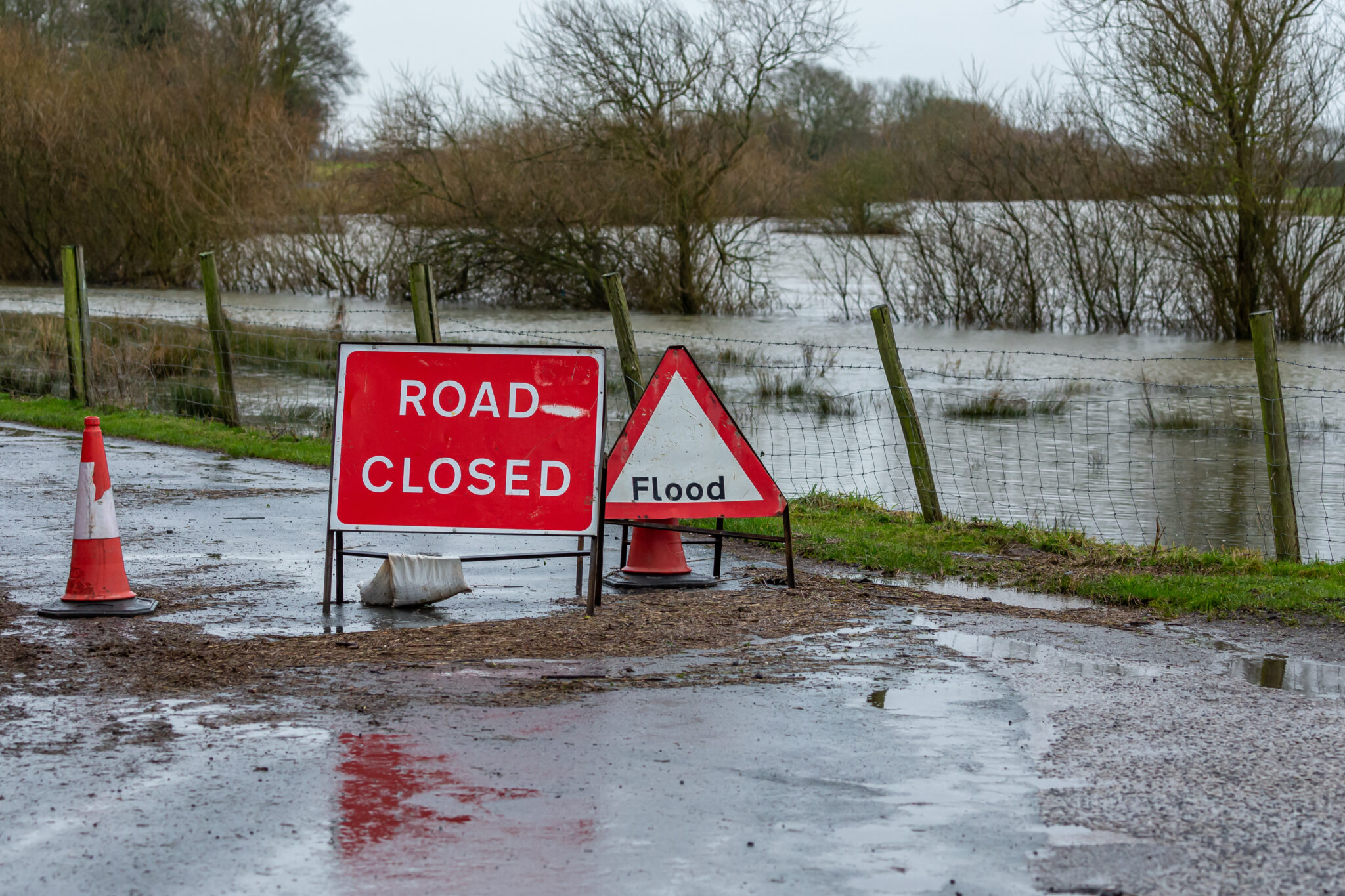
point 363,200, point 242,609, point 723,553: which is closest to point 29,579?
point 242,609

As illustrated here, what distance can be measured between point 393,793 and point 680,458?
333cm

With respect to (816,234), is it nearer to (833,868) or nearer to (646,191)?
(646,191)

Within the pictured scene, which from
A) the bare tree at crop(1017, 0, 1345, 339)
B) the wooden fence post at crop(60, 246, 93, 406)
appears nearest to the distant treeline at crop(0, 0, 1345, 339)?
the bare tree at crop(1017, 0, 1345, 339)

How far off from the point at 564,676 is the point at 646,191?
26.4 meters

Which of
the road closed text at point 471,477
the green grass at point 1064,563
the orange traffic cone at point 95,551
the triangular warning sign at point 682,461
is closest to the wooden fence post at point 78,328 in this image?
the green grass at point 1064,563

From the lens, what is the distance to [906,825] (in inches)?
159

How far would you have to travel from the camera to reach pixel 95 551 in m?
6.66

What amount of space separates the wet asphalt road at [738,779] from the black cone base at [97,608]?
9 centimetres

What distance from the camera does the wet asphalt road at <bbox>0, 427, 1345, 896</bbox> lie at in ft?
12.1

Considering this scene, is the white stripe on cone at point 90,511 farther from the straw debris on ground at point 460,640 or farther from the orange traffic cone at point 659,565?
the orange traffic cone at point 659,565

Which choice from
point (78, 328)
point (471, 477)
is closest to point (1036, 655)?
point (471, 477)

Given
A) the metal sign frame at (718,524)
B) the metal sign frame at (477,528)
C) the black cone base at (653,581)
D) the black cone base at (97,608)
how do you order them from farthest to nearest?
the black cone base at (653,581) < the metal sign frame at (718,524) < the metal sign frame at (477,528) < the black cone base at (97,608)

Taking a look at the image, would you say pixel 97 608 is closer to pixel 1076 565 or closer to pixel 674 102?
pixel 1076 565

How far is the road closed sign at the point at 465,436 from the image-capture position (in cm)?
684
